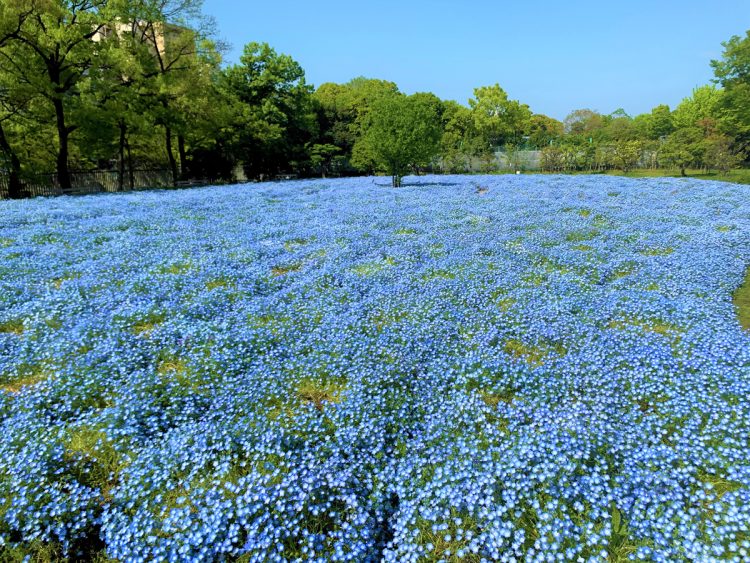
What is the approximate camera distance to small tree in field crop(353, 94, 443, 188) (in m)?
26.3

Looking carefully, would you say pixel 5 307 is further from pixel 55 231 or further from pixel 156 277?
pixel 55 231

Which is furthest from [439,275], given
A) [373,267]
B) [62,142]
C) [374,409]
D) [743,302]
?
[62,142]

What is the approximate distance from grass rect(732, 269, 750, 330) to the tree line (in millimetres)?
20479

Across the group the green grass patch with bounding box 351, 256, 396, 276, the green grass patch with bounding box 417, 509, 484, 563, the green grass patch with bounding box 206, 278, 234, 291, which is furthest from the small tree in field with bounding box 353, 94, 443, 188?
the green grass patch with bounding box 417, 509, 484, 563

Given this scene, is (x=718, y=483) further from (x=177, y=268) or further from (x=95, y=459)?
(x=177, y=268)

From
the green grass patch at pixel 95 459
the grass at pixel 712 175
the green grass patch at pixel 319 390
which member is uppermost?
the grass at pixel 712 175

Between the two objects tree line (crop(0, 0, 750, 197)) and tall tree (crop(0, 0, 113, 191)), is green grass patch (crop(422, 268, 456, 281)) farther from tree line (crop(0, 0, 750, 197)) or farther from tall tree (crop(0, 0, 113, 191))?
tall tree (crop(0, 0, 113, 191))

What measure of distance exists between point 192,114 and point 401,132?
53.2 feet

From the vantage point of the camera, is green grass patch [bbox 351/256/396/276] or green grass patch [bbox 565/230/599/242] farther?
green grass patch [bbox 565/230/599/242]

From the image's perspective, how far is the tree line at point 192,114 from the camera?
2394 centimetres

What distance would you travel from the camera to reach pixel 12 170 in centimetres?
2503

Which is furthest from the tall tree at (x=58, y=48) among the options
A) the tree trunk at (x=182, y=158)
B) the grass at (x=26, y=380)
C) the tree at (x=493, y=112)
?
the tree at (x=493, y=112)

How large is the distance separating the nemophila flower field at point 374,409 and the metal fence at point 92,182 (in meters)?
23.5

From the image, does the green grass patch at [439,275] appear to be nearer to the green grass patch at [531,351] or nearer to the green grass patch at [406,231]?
the green grass patch at [531,351]
